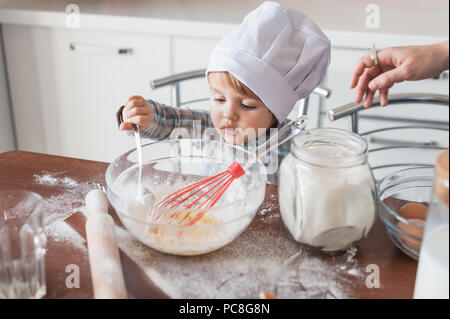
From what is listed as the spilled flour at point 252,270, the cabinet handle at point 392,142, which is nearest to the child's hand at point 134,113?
the spilled flour at point 252,270

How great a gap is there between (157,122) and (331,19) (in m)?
0.88

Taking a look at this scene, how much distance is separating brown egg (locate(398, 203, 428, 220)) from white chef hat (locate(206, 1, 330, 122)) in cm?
37

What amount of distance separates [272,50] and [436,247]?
54cm

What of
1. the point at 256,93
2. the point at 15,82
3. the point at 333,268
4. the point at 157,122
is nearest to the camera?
the point at 333,268

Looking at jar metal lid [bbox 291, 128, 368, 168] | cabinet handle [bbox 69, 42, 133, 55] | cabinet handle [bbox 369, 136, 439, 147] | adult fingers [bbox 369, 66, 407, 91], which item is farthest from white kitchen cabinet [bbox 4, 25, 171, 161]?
jar metal lid [bbox 291, 128, 368, 168]

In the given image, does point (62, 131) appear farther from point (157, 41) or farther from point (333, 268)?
point (333, 268)

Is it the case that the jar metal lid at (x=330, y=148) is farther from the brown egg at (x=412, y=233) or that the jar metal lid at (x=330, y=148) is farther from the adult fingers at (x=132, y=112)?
the adult fingers at (x=132, y=112)

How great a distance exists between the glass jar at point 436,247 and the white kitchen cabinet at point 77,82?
1.36m

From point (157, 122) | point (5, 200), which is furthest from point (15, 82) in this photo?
point (5, 200)

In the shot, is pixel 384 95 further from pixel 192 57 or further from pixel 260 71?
pixel 192 57

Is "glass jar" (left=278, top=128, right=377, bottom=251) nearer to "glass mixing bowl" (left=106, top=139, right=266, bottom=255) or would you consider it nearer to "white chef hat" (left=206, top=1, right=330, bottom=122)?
"glass mixing bowl" (left=106, top=139, right=266, bottom=255)

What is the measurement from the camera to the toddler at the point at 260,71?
95 centimetres

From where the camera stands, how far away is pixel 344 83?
1641mm
